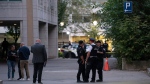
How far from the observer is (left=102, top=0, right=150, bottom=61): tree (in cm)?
2418

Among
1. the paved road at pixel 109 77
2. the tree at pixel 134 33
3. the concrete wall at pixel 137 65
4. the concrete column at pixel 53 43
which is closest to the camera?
the paved road at pixel 109 77

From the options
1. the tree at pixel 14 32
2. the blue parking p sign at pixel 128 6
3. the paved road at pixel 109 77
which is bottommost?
the paved road at pixel 109 77

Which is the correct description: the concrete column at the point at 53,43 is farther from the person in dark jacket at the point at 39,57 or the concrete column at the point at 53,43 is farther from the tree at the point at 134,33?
the person in dark jacket at the point at 39,57

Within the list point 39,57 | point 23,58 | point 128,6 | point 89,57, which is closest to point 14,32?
point 128,6

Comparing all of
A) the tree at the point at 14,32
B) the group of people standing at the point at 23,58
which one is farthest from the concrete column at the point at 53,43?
the group of people standing at the point at 23,58

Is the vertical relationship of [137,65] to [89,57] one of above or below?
below

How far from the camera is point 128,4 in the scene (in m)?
23.8

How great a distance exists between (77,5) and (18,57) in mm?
40584

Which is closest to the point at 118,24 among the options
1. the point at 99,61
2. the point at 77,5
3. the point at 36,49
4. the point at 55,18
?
the point at 99,61

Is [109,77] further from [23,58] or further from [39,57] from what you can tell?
[39,57]

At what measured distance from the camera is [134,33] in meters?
24.3

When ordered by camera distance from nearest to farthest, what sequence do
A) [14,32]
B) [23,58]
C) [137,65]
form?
[23,58] < [137,65] < [14,32]

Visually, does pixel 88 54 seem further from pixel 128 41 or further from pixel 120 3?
pixel 120 3

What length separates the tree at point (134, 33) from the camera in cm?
2418
